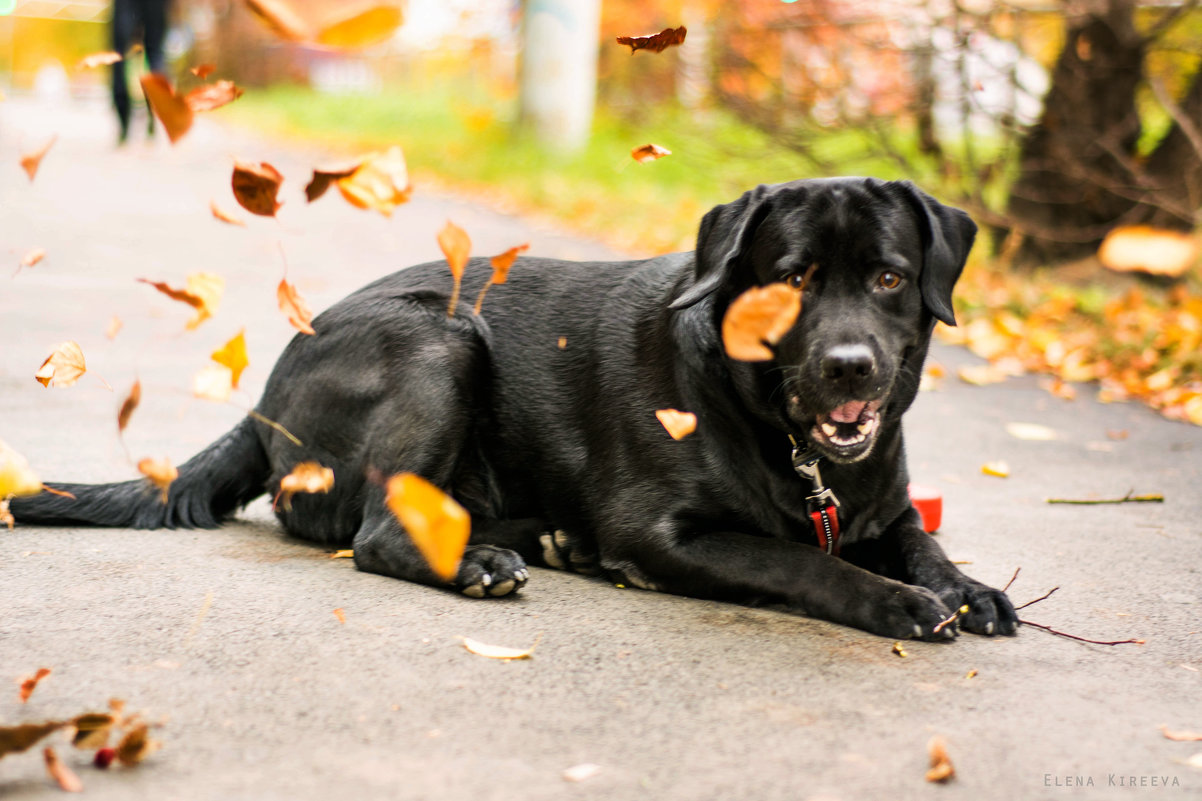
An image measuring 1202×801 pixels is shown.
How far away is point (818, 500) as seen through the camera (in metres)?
3.04

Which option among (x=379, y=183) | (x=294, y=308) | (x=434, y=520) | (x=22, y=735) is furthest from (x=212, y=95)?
(x=22, y=735)

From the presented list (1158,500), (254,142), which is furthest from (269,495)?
(254,142)

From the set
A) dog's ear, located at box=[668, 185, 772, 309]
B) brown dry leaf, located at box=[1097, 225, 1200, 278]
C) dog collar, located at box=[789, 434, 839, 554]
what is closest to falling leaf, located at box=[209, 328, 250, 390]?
dog's ear, located at box=[668, 185, 772, 309]

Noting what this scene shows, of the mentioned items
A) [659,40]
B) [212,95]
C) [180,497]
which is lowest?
[180,497]

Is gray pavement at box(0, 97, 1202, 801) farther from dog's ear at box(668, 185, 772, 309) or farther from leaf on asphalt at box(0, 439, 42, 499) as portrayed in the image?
dog's ear at box(668, 185, 772, 309)

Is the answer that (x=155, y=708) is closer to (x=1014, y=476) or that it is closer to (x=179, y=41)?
(x=1014, y=476)

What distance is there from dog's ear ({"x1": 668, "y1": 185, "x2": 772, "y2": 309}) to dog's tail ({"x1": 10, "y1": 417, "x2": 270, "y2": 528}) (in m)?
1.43

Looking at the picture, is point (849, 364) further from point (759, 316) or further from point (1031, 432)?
point (1031, 432)

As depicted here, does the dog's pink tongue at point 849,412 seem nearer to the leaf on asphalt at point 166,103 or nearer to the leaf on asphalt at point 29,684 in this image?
the leaf on asphalt at point 166,103

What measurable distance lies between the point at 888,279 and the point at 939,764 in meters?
1.34

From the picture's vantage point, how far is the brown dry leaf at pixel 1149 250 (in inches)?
293

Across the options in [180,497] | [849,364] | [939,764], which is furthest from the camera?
[180,497]

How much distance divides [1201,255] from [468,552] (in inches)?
251

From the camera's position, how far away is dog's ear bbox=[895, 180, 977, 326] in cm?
302
